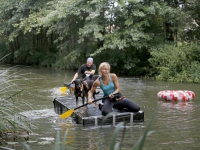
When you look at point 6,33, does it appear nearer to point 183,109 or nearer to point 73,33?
point 73,33

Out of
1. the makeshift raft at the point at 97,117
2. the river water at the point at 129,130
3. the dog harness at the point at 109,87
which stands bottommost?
the river water at the point at 129,130

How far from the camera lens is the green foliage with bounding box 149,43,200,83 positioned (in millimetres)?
19703

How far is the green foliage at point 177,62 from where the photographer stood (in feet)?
64.6

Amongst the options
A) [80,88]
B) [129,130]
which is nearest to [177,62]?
[80,88]

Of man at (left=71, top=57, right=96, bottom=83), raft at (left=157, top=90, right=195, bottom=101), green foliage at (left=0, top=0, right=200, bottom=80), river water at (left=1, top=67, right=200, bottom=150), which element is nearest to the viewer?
river water at (left=1, top=67, right=200, bottom=150)

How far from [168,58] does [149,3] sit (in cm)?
388

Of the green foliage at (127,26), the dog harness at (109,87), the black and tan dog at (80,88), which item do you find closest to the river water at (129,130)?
the black and tan dog at (80,88)

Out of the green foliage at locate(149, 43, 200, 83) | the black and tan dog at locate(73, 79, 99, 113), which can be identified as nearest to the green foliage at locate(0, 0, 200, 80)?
the green foliage at locate(149, 43, 200, 83)

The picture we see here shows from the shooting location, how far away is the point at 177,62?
20.5 meters

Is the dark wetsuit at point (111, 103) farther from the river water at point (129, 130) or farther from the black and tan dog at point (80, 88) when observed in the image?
the black and tan dog at point (80, 88)

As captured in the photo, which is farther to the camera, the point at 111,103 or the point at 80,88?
the point at 80,88

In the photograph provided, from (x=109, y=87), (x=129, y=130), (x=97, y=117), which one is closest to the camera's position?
(x=129, y=130)

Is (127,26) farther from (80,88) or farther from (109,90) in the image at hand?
(109,90)

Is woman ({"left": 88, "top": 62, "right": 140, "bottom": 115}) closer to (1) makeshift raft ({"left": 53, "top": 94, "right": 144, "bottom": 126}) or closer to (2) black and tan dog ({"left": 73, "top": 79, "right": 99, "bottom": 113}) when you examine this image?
(1) makeshift raft ({"left": 53, "top": 94, "right": 144, "bottom": 126})
